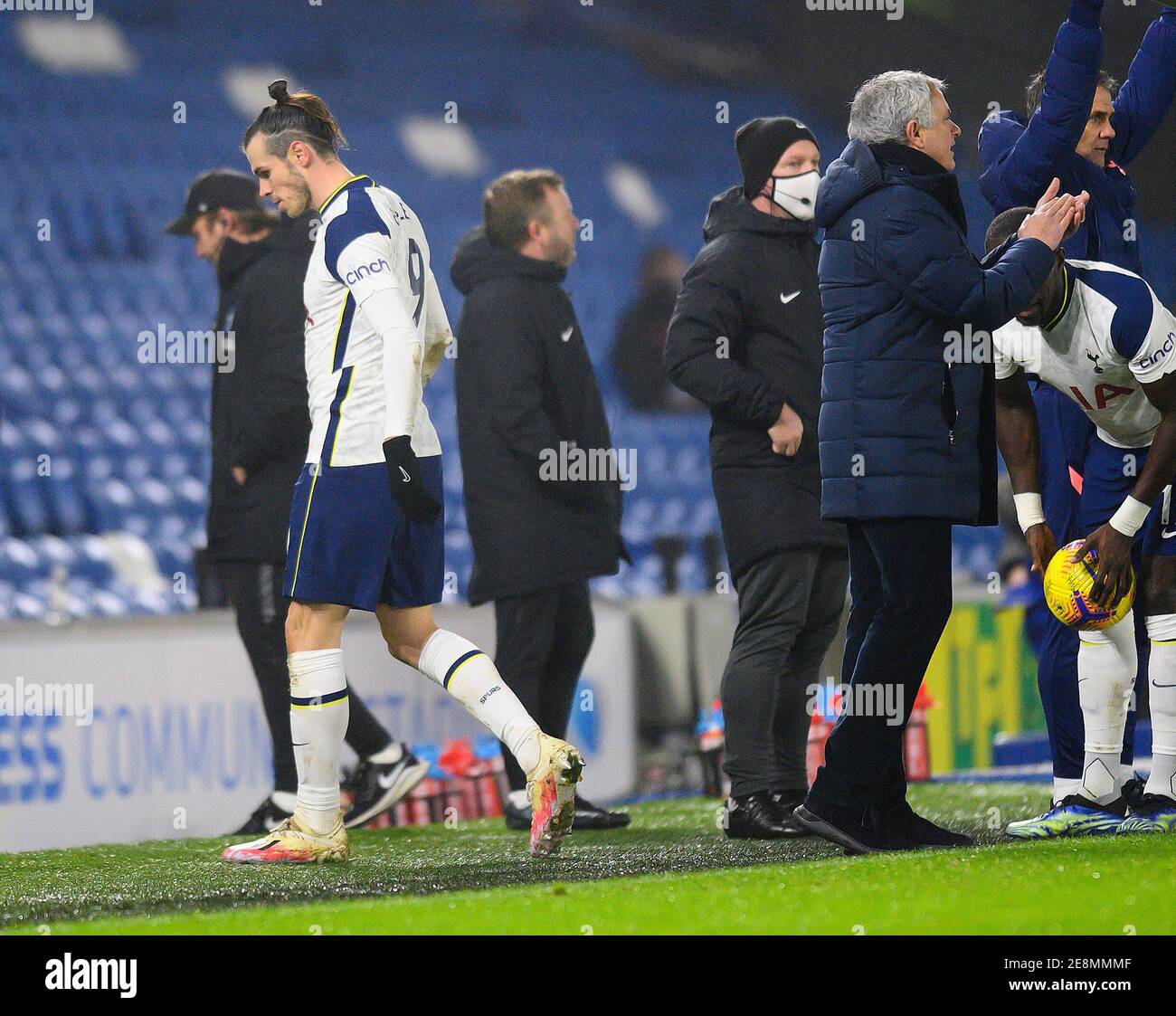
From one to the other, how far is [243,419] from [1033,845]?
251 cm

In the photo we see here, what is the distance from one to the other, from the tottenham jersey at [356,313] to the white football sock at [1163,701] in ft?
5.74

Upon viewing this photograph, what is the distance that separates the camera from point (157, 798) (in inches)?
198

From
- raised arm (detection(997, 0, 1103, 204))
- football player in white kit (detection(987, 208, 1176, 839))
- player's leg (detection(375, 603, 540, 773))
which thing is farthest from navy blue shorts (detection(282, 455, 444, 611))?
raised arm (detection(997, 0, 1103, 204))

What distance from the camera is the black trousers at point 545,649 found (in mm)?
4605

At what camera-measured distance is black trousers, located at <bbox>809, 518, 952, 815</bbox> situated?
352cm

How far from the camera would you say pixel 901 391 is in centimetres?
351

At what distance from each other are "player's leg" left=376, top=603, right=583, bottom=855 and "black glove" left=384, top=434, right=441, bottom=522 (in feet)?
1.03

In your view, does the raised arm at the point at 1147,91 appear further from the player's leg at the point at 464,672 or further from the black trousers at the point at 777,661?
the player's leg at the point at 464,672

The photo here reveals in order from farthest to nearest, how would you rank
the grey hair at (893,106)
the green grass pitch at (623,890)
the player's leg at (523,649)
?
the player's leg at (523,649)
the grey hair at (893,106)
the green grass pitch at (623,890)

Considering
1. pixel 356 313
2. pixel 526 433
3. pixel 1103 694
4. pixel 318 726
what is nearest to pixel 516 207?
pixel 526 433

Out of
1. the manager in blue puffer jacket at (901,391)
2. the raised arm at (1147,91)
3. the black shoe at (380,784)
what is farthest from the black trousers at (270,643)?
the raised arm at (1147,91)

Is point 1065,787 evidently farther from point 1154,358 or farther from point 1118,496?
point 1154,358

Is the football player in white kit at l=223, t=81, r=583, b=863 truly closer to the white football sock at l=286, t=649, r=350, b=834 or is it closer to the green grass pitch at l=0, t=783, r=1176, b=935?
the white football sock at l=286, t=649, r=350, b=834

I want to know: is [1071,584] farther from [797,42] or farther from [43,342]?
[43,342]
